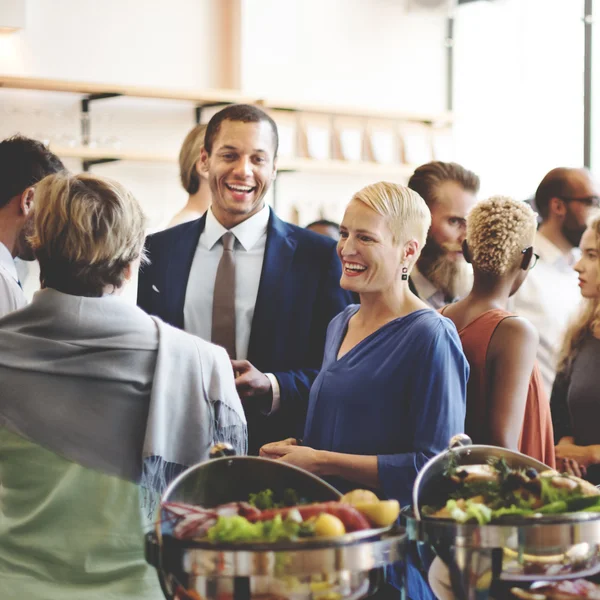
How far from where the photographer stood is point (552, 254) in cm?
421

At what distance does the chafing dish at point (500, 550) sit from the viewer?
1655 mm

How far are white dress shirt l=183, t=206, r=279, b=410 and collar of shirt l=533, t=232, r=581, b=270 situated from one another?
161 centimetres

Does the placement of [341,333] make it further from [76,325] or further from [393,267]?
[76,325]

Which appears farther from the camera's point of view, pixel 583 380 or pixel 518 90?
pixel 518 90

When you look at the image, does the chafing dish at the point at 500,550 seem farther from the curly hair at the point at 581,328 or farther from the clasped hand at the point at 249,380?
the curly hair at the point at 581,328

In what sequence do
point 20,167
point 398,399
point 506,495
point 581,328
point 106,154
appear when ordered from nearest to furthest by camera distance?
point 506,495, point 398,399, point 20,167, point 581,328, point 106,154

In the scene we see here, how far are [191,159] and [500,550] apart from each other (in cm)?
263

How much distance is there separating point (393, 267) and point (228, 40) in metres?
4.69

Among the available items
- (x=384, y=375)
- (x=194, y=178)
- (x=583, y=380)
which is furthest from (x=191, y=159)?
(x=384, y=375)

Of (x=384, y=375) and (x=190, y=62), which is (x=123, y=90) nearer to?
(x=190, y=62)

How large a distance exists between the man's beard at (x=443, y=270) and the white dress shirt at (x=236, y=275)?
74 cm

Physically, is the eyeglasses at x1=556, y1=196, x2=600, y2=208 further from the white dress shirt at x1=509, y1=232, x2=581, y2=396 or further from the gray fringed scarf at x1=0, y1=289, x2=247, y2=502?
the gray fringed scarf at x1=0, y1=289, x2=247, y2=502

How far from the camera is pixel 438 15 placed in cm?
742

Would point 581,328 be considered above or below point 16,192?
below
